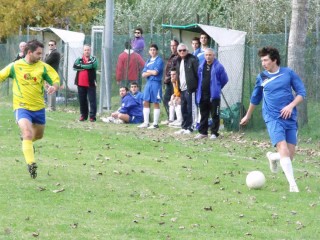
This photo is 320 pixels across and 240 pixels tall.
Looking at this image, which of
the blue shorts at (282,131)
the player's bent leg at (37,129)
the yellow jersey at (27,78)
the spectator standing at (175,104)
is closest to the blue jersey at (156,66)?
the spectator standing at (175,104)

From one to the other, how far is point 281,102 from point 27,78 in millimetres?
3679

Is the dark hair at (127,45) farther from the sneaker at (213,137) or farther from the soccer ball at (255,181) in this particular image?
the soccer ball at (255,181)

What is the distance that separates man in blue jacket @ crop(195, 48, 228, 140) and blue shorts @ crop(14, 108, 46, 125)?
257 inches

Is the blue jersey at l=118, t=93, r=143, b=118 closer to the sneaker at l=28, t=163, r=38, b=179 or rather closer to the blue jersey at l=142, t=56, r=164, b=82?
the blue jersey at l=142, t=56, r=164, b=82

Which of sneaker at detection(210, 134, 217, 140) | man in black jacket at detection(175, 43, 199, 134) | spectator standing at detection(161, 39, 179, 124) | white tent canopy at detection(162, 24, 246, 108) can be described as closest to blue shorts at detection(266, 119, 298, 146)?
sneaker at detection(210, 134, 217, 140)

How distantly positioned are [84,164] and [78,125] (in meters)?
7.52

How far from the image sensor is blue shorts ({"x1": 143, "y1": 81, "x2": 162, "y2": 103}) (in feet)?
74.3

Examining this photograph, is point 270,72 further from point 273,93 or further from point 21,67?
point 21,67

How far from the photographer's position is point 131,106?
24.0 meters

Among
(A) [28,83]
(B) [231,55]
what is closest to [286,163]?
(A) [28,83]

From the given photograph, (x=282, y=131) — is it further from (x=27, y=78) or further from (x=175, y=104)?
(x=175, y=104)

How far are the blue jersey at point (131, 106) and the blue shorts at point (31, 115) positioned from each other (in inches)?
395

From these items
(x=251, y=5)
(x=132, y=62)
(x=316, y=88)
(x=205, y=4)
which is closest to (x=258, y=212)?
(x=316, y=88)

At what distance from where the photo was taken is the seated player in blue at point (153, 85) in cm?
2253
